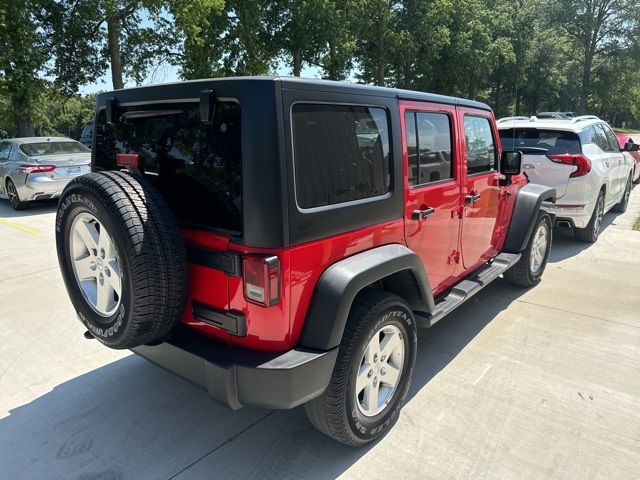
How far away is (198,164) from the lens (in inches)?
88.8

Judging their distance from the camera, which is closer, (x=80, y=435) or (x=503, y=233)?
(x=80, y=435)

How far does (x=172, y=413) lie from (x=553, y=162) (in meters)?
5.53

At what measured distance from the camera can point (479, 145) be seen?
3.81m

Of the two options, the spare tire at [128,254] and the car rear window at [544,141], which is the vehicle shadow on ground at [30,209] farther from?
the car rear window at [544,141]

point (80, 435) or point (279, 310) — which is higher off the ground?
point (279, 310)

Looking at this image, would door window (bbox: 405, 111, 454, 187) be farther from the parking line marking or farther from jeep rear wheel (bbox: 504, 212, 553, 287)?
the parking line marking

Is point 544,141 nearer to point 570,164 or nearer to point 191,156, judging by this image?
point 570,164

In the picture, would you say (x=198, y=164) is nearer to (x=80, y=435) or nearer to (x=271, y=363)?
(x=271, y=363)

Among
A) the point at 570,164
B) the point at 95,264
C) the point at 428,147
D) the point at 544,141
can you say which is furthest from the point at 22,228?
the point at 570,164

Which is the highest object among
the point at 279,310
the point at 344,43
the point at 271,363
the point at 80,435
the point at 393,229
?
the point at 344,43

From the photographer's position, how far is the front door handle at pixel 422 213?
9.32 ft

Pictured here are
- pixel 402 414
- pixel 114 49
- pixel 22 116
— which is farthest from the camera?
pixel 114 49

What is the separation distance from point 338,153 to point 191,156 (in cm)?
73

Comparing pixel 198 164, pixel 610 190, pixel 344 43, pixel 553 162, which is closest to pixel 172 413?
pixel 198 164
